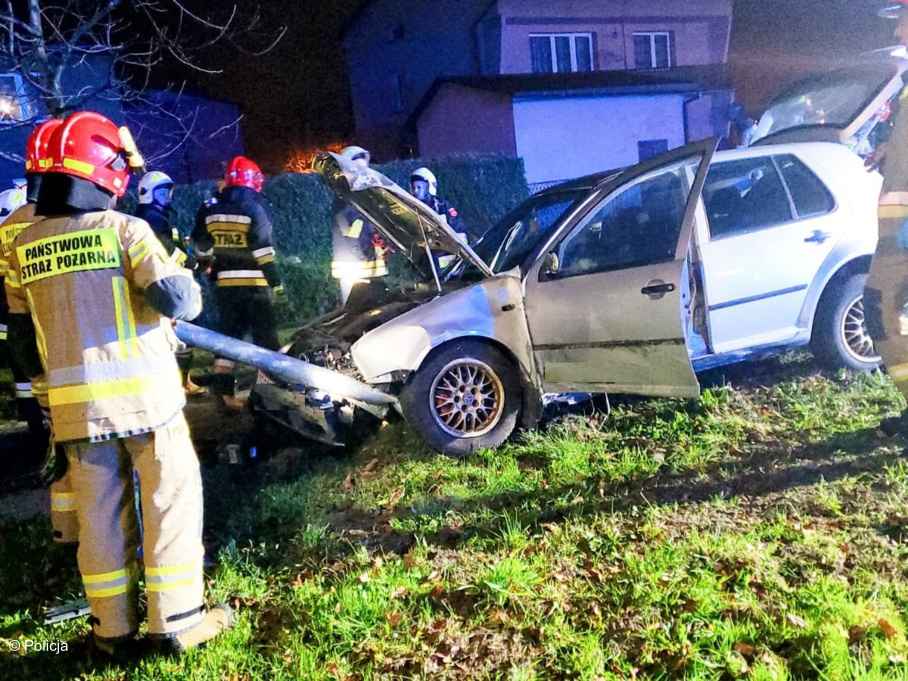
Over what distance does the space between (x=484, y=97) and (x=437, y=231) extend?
1649cm

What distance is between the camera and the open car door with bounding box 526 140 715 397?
425 cm

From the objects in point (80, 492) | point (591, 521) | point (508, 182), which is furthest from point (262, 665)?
point (508, 182)

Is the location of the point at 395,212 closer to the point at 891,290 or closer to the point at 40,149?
the point at 40,149

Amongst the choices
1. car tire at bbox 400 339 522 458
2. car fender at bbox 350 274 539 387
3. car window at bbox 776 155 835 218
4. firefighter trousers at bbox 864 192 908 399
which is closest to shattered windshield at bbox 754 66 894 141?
car window at bbox 776 155 835 218

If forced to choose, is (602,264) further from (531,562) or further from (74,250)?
(74,250)

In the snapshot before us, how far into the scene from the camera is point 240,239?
6188mm

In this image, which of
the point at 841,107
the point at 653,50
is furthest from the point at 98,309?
the point at 653,50

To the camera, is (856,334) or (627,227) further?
(856,334)

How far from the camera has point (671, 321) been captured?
4199mm

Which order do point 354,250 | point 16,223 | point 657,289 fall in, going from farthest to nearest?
point 354,250 → point 657,289 → point 16,223

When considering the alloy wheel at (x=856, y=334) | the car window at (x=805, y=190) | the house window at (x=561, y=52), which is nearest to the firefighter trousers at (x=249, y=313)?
the car window at (x=805, y=190)

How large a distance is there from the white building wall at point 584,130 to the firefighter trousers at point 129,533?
1740 cm

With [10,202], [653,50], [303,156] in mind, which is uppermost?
[653,50]

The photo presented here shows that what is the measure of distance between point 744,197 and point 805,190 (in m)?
0.45
